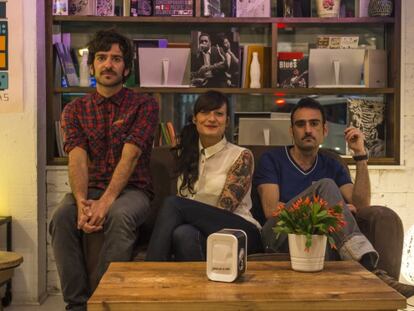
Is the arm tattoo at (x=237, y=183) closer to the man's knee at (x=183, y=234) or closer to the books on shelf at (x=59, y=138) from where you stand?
the man's knee at (x=183, y=234)

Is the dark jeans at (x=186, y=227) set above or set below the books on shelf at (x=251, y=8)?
below

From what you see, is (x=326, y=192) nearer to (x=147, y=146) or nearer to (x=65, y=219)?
(x=147, y=146)

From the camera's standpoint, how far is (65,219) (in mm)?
2812

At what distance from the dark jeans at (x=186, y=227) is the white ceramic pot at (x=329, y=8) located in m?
1.74

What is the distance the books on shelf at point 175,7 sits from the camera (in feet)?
12.7

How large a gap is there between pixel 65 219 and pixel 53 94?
129 cm

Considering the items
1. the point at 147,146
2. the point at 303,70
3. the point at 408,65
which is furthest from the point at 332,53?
the point at 147,146

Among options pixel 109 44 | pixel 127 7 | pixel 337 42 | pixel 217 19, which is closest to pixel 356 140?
pixel 337 42

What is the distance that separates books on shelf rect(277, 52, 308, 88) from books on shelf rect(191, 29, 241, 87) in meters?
0.28

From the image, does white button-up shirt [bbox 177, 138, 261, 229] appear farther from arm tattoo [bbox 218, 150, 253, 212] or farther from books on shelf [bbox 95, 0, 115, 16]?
books on shelf [bbox 95, 0, 115, 16]

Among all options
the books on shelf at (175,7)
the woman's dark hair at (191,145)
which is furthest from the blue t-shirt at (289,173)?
the books on shelf at (175,7)

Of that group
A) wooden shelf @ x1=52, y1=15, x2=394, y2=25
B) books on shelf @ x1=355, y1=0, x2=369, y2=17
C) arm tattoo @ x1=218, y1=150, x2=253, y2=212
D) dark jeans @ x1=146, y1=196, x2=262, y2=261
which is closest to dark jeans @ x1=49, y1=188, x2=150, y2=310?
dark jeans @ x1=146, y1=196, x2=262, y2=261

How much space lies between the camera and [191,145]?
3129mm

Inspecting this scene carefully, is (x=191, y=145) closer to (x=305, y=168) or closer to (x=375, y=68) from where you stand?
(x=305, y=168)
